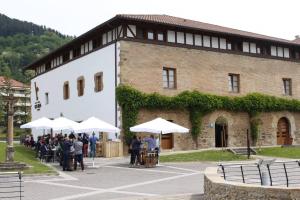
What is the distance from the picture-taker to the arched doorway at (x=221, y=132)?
32312 mm

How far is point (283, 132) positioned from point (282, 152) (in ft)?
22.3

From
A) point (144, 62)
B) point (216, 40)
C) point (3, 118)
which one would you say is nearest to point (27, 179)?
point (144, 62)

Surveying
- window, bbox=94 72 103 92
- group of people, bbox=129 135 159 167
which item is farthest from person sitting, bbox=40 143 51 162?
window, bbox=94 72 103 92

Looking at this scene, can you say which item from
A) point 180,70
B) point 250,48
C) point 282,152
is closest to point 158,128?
point 180,70

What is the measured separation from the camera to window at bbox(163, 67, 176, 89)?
3016 centimetres

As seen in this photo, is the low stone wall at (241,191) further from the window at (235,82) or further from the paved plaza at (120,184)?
the window at (235,82)

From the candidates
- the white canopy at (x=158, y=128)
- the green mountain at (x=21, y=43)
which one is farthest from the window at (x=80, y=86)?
the green mountain at (x=21, y=43)

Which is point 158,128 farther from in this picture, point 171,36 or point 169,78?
point 171,36

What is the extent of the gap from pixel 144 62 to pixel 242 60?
27.4 ft

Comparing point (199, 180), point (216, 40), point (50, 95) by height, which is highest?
point (216, 40)

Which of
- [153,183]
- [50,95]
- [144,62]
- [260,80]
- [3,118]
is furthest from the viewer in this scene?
[3,118]

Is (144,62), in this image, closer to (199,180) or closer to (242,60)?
(242,60)

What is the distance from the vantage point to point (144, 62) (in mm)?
29234

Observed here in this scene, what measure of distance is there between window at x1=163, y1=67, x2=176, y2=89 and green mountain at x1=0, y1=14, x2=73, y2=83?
8254 cm
